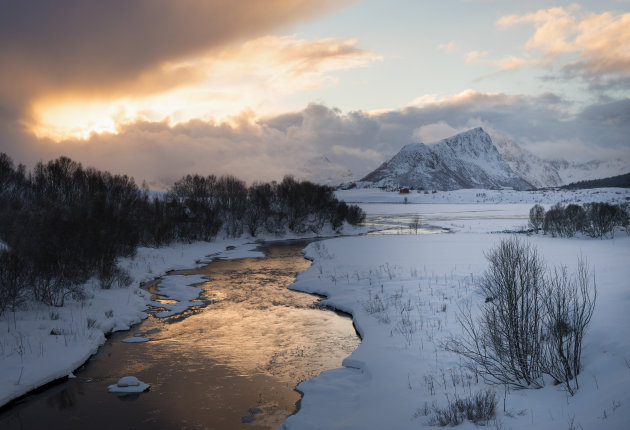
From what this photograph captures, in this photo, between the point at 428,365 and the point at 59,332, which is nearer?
the point at 428,365

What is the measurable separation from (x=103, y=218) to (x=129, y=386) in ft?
69.3

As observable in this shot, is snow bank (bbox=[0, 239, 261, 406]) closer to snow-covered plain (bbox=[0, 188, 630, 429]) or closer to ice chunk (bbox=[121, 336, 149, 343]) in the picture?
snow-covered plain (bbox=[0, 188, 630, 429])

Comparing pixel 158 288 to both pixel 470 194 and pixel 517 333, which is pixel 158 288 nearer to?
pixel 517 333

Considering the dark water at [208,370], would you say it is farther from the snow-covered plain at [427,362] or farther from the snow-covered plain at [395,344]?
the snow-covered plain at [427,362]

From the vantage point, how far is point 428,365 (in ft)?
40.8

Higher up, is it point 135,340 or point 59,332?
point 59,332

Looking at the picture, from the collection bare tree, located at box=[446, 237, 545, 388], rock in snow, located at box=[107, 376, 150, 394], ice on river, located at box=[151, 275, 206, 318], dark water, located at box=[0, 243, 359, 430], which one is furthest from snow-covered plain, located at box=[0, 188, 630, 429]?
rock in snow, located at box=[107, 376, 150, 394]

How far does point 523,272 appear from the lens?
9805 millimetres

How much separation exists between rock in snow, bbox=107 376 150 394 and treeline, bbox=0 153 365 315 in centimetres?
824

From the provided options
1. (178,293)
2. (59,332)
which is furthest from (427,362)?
(178,293)

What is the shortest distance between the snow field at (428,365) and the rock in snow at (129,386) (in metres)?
4.83

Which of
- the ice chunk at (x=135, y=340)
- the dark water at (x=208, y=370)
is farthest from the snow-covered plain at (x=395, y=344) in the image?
the ice chunk at (x=135, y=340)

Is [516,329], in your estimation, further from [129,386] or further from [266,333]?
[129,386]

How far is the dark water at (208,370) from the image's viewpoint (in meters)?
10.7
